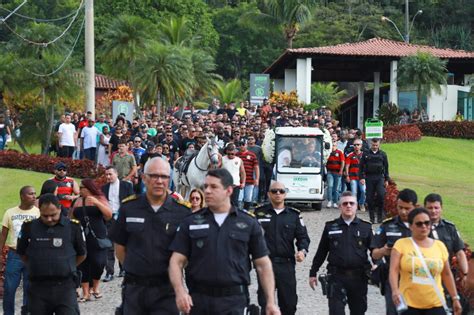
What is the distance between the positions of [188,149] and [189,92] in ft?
67.0

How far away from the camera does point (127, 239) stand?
936 centimetres

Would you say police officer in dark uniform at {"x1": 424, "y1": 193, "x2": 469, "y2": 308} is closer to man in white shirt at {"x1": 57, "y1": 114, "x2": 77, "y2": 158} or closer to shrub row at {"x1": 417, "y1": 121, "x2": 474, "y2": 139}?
man in white shirt at {"x1": 57, "y1": 114, "x2": 77, "y2": 158}

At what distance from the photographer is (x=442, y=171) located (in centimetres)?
3906

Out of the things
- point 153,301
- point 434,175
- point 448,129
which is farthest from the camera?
point 448,129

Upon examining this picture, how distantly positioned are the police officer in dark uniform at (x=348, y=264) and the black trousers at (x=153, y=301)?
2.99m

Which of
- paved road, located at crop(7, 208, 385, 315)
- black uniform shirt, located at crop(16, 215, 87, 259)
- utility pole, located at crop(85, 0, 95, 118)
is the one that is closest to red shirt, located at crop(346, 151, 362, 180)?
paved road, located at crop(7, 208, 385, 315)

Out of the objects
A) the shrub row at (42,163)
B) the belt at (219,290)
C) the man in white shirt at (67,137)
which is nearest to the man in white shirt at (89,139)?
the shrub row at (42,163)

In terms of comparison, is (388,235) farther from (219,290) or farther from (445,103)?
(445,103)

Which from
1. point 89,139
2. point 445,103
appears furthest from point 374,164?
point 445,103

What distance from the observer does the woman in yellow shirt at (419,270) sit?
980 centimetres

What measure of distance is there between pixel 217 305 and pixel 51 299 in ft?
9.62

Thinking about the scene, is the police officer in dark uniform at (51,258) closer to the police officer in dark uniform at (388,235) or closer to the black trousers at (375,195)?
the police officer in dark uniform at (388,235)

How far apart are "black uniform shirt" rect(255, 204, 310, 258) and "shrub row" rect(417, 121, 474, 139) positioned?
37122mm

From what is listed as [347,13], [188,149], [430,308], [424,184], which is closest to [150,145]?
[188,149]
